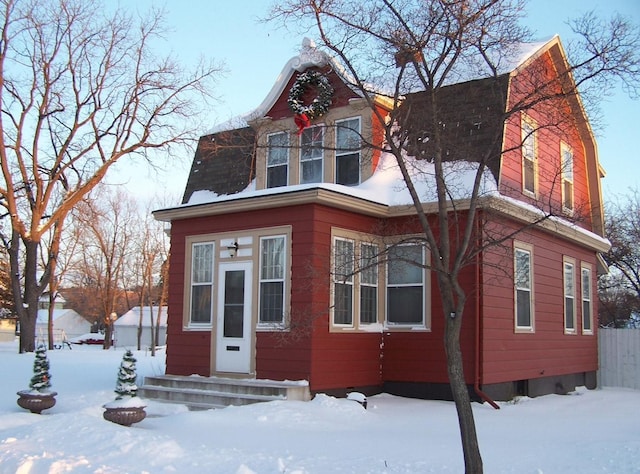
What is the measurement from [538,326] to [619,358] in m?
4.99

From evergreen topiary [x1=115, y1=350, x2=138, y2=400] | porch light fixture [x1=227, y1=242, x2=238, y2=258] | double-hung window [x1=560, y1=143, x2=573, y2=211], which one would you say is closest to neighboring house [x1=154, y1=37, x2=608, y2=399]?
porch light fixture [x1=227, y1=242, x2=238, y2=258]

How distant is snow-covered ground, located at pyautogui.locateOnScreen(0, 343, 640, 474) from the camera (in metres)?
6.96

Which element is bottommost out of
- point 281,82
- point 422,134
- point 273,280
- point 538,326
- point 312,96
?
point 538,326

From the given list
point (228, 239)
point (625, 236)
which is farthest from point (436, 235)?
point (625, 236)

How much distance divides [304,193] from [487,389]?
483 centimetres

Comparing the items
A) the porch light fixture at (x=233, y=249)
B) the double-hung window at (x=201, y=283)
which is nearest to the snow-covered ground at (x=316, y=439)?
the double-hung window at (x=201, y=283)

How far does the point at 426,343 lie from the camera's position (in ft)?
40.6

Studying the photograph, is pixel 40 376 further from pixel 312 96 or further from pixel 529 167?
pixel 529 167

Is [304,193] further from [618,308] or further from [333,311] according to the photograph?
[618,308]

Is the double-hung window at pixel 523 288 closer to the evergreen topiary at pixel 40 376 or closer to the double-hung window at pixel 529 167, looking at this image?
the double-hung window at pixel 529 167

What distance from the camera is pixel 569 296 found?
16188mm

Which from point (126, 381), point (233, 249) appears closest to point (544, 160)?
point (233, 249)

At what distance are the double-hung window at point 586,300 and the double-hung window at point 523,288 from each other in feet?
12.5

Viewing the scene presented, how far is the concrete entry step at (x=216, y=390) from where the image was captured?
35.4 ft
